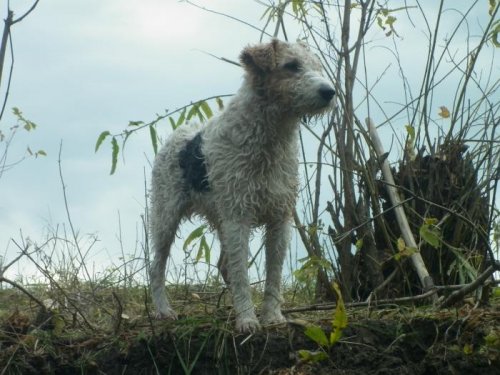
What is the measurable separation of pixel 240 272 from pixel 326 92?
1.17 meters

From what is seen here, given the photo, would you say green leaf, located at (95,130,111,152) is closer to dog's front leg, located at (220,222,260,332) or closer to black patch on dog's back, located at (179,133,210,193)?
black patch on dog's back, located at (179,133,210,193)

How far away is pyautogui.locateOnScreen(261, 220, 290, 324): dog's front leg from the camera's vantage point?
18.4 ft

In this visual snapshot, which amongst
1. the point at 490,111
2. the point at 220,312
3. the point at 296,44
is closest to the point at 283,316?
the point at 220,312

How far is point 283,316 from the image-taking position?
5.68 metres

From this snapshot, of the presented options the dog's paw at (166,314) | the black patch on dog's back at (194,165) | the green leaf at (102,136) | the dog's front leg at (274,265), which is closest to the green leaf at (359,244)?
the dog's front leg at (274,265)

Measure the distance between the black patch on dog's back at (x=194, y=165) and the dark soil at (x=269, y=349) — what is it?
2.84 feet

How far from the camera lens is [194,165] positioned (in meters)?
5.90

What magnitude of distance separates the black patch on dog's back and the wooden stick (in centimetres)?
116

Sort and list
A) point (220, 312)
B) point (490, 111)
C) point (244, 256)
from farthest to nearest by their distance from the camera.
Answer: point (490, 111)
point (220, 312)
point (244, 256)

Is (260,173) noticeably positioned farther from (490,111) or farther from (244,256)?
(490,111)

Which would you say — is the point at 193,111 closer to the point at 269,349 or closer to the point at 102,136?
the point at 102,136

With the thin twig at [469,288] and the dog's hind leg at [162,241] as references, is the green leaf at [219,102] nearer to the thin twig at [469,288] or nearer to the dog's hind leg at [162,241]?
the dog's hind leg at [162,241]

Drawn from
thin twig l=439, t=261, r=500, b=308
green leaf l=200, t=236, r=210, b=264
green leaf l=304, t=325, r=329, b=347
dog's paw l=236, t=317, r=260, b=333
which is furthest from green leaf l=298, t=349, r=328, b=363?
green leaf l=200, t=236, r=210, b=264

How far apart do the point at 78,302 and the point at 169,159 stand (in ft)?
4.00
